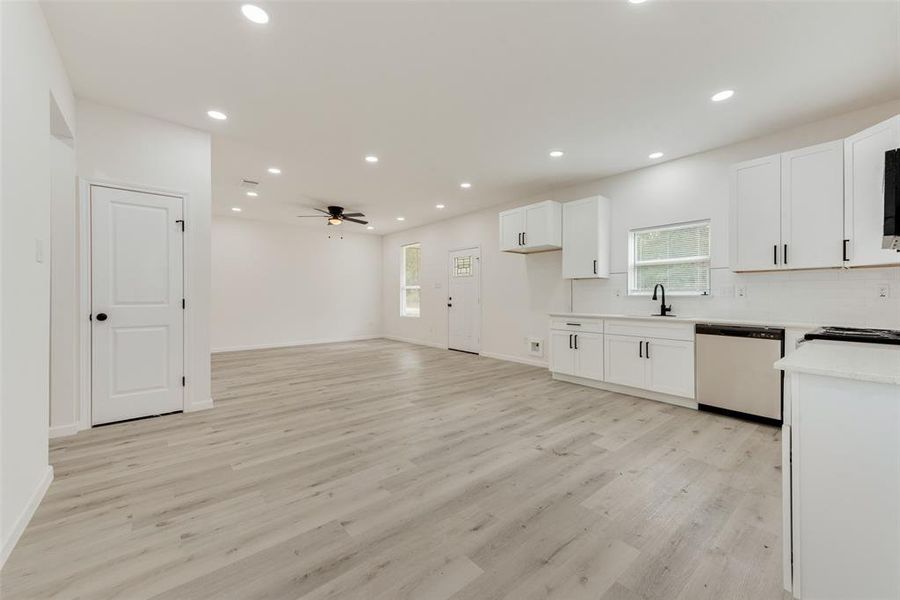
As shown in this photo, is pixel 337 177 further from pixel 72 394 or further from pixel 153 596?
pixel 153 596

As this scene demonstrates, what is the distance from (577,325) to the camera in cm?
478

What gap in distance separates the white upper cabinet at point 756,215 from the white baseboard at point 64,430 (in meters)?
6.33

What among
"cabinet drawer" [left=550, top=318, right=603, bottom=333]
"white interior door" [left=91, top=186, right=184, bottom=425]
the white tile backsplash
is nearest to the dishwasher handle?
the white tile backsplash

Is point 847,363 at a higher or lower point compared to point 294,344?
higher

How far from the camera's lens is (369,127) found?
3668 mm

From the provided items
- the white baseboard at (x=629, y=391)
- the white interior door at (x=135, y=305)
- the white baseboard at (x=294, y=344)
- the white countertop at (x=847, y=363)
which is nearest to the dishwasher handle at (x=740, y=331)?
the white baseboard at (x=629, y=391)

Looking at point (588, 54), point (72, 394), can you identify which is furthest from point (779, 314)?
point (72, 394)

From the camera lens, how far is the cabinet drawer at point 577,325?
4.55m

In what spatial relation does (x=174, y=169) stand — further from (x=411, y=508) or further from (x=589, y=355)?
(x=589, y=355)

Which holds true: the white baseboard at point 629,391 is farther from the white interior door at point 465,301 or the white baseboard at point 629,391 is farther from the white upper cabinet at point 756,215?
the white interior door at point 465,301

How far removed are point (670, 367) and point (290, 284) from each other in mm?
7747

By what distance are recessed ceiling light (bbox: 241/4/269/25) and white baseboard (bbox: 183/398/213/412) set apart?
11.3 feet

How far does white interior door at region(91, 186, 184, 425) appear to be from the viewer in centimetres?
323

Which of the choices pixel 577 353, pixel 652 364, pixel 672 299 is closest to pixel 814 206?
pixel 672 299
